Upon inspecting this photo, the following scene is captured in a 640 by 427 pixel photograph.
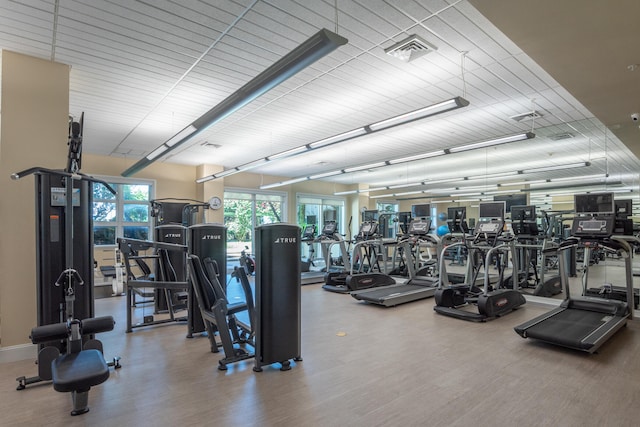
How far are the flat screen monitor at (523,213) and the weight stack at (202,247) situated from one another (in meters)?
6.25

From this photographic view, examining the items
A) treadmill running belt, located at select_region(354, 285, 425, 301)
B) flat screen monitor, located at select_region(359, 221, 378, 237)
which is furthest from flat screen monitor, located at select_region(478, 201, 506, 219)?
flat screen monitor, located at select_region(359, 221, 378, 237)

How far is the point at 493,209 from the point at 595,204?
148cm

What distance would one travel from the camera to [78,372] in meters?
2.32

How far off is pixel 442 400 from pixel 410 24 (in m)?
3.54

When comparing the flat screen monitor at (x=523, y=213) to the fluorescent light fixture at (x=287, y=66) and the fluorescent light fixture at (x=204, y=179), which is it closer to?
the fluorescent light fixture at (x=287, y=66)

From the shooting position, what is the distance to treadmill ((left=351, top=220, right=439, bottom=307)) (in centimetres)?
592

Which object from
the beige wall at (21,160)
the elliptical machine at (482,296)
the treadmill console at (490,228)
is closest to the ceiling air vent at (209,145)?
the beige wall at (21,160)

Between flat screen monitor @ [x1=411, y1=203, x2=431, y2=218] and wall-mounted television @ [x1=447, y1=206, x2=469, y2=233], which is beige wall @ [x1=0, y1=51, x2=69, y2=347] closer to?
flat screen monitor @ [x1=411, y1=203, x2=431, y2=218]

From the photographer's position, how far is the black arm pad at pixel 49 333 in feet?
8.35

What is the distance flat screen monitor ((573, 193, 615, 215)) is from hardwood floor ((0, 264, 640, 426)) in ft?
5.50

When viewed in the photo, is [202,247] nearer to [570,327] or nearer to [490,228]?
[570,327]

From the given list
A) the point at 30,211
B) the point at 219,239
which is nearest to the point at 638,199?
the point at 219,239

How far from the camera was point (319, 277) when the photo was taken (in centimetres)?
876

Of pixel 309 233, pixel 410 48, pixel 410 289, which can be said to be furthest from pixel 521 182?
pixel 410 48
